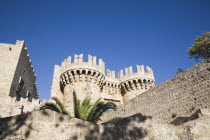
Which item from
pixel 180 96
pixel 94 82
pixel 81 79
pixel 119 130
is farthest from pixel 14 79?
pixel 119 130

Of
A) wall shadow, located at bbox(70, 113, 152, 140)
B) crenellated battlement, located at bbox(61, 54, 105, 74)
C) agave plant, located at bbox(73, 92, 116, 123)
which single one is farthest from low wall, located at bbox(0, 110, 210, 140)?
crenellated battlement, located at bbox(61, 54, 105, 74)

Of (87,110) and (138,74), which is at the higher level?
(138,74)

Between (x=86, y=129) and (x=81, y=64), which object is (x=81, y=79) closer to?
(x=81, y=64)

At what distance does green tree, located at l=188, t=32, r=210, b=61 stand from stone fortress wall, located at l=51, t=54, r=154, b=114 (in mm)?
6751

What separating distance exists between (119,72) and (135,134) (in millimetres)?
19691

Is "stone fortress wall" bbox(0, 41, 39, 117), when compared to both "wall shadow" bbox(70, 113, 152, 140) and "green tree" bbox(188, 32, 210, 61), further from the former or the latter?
"green tree" bbox(188, 32, 210, 61)

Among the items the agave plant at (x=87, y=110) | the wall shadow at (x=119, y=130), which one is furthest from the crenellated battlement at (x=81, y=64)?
the wall shadow at (x=119, y=130)

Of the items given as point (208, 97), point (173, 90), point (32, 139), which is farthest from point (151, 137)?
point (173, 90)

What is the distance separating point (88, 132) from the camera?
3248 millimetres

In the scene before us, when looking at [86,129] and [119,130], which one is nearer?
[86,129]

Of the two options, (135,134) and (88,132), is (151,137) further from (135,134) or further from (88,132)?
(88,132)

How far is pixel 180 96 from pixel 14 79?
15.7 metres

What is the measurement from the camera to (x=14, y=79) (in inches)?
669

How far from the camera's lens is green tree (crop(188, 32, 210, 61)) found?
1460cm
